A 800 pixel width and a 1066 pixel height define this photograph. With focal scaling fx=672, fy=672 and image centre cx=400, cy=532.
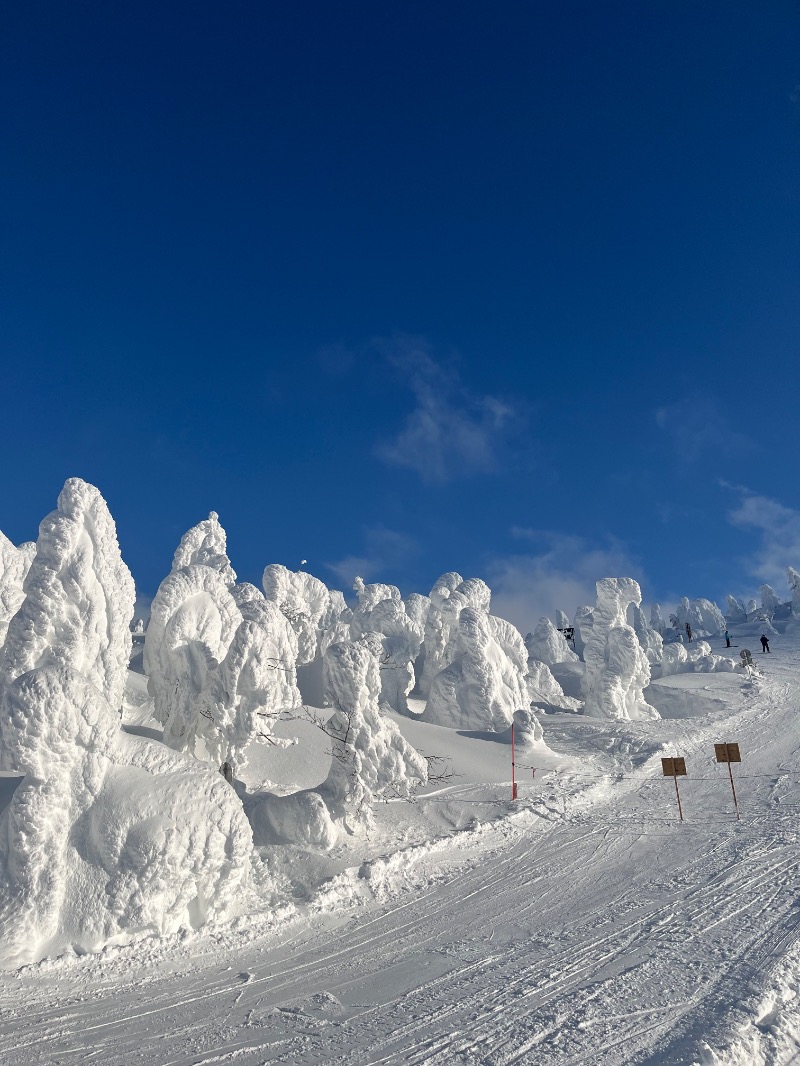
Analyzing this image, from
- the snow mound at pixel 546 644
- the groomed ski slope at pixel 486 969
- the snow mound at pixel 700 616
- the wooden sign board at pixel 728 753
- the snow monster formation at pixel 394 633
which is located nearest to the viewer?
the groomed ski slope at pixel 486 969

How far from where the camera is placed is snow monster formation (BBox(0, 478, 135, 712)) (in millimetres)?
14820

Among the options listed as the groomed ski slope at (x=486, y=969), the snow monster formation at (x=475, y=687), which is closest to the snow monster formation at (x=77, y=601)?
the groomed ski slope at (x=486, y=969)

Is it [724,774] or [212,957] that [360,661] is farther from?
[724,774]

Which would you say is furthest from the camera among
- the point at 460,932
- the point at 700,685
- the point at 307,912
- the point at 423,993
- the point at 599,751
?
the point at 700,685

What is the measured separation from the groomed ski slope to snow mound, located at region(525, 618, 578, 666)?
46.1m

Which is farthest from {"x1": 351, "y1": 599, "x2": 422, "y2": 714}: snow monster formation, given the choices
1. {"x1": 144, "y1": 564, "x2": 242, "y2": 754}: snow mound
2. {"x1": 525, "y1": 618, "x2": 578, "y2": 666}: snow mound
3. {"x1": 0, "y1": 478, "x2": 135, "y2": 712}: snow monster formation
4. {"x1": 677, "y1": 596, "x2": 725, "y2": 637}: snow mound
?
{"x1": 677, "y1": 596, "x2": 725, "y2": 637}: snow mound

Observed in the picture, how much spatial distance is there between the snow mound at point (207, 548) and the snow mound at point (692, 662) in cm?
3409

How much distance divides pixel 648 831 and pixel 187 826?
11.6 m

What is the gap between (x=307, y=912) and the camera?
12.4 metres

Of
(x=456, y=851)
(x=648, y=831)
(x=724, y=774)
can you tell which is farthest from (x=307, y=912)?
(x=724, y=774)

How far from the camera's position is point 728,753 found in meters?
18.9

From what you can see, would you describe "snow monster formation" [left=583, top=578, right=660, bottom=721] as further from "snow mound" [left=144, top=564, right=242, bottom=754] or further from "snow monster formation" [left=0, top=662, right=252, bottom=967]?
"snow monster formation" [left=0, top=662, right=252, bottom=967]

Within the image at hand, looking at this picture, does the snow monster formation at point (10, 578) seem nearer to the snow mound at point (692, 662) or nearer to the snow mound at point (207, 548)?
the snow mound at point (207, 548)

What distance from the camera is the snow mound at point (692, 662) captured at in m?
49.2
